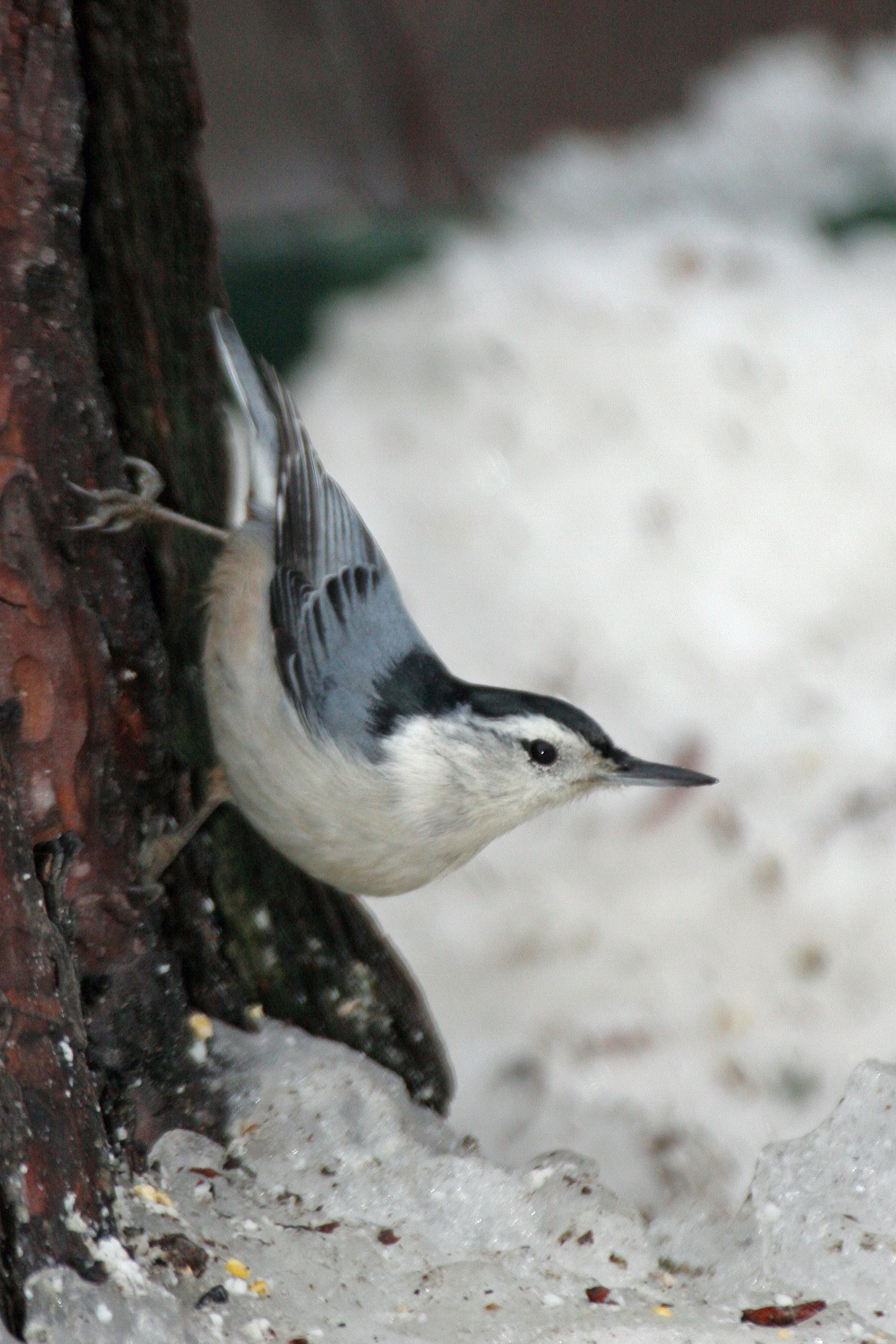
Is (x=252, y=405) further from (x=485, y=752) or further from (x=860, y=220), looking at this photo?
(x=860, y=220)

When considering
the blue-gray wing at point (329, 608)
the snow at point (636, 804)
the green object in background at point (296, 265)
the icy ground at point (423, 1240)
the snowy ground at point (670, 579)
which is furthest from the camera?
the green object in background at point (296, 265)

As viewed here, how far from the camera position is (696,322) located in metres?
3.63

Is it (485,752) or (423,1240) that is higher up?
(485,752)

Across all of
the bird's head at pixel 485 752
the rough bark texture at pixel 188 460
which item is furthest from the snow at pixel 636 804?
the bird's head at pixel 485 752

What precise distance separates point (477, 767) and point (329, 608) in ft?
0.89

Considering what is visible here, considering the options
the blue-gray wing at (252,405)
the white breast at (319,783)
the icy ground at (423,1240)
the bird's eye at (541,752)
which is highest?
the blue-gray wing at (252,405)

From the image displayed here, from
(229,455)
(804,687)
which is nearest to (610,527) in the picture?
(804,687)

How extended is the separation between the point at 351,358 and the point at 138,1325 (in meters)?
2.95

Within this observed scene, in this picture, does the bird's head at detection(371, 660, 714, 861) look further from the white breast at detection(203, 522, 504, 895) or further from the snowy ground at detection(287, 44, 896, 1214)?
the snowy ground at detection(287, 44, 896, 1214)

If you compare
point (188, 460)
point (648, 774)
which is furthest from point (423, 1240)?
point (188, 460)

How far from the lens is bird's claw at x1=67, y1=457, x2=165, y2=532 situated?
146 centimetres

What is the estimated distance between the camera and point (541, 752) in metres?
1.72

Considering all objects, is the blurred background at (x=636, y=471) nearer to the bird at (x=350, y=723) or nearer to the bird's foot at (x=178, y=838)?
the bird at (x=350, y=723)

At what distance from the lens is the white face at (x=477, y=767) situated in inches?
66.4
